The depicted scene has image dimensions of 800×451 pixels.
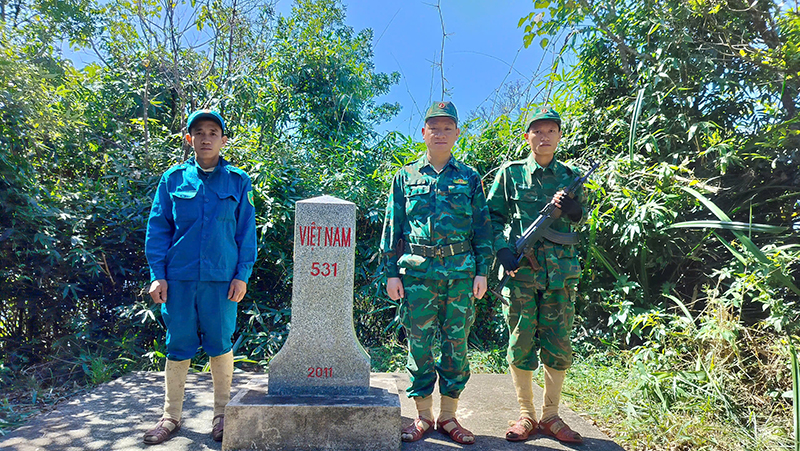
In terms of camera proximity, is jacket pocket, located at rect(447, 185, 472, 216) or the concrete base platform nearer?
the concrete base platform

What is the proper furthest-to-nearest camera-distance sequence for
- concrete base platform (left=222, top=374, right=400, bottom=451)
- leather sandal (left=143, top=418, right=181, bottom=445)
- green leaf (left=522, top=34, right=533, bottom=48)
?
green leaf (left=522, top=34, right=533, bottom=48)
leather sandal (left=143, top=418, right=181, bottom=445)
concrete base platform (left=222, top=374, right=400, bottom=451)

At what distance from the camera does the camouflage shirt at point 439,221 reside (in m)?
2.73

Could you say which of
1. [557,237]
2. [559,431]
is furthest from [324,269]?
[559,431]

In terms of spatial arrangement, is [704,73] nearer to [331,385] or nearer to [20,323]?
[331,385]

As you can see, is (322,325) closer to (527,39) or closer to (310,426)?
(310,426)

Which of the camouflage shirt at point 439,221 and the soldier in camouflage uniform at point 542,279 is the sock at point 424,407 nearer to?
the soldier in camouflage uniform at point 542,279

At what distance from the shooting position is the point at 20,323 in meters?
4.66

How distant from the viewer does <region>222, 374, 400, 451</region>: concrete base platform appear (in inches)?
99.7

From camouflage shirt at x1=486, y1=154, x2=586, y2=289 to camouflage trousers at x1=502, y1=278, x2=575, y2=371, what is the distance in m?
0.08

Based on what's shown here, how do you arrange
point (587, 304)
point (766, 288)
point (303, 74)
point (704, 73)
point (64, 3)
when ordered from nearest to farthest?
point (766, 288) < point (704, 73) < point (587, 304) < point (303, 74) < point (64, 3)

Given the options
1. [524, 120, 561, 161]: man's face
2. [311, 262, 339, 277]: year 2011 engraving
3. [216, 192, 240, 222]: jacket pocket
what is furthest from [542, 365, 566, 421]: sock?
[216, 192, 240, 222]: jacket pocket

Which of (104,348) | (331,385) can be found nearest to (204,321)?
(331,385)

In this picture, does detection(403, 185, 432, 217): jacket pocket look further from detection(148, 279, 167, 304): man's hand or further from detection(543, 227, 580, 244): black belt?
detection(148, 279, 167, 304): man's hand

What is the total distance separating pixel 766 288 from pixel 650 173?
126 cm
